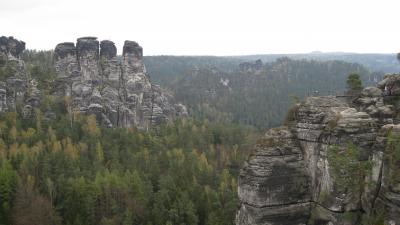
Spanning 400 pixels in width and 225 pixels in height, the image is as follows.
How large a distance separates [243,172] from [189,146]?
7414 cm

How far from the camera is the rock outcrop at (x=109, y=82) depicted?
402 ft

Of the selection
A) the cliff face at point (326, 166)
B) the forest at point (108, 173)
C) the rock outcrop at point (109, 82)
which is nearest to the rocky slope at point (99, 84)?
the rock outcrop at point (109, 82)

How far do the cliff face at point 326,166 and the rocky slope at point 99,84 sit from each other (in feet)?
278

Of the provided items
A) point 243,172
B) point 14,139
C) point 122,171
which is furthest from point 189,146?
point 243,172

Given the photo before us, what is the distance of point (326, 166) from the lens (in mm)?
32719

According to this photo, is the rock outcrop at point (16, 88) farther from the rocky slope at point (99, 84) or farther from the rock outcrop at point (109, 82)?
the rock outcrop at point (109, 82)

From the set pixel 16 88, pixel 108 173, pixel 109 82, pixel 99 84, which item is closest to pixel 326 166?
pixel 108 173

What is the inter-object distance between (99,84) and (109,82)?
3.22 metres

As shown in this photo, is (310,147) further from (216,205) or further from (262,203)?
(216,205)

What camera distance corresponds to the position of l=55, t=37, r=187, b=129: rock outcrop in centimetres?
12246

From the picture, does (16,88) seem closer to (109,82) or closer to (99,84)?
(99,84)

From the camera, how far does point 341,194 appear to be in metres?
31.7

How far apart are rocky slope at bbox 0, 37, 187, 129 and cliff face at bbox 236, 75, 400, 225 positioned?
8471cm

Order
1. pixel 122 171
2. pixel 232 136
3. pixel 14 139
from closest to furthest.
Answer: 1. pixel 122 171
2. pixel 14 139
3. pixel 232 136
